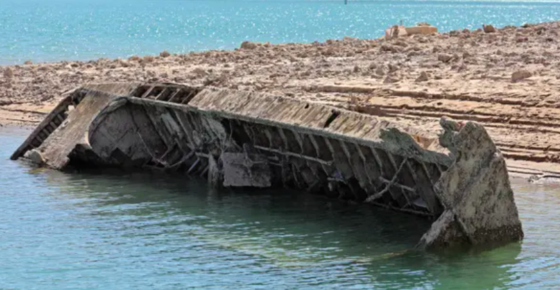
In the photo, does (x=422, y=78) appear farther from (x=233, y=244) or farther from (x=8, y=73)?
(x=8, y=73)

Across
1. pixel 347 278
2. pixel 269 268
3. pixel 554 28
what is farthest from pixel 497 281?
pixel 554 28

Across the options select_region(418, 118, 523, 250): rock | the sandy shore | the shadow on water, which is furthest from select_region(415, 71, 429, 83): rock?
select_region(418, 118, 523, 250): rock

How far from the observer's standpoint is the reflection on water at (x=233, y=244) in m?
12.6

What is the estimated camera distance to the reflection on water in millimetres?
12570

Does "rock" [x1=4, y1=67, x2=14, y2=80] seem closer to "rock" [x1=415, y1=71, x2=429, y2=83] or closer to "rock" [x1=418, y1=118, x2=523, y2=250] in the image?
"rock" [x1=415, y1=71, x2=429, y2=83]

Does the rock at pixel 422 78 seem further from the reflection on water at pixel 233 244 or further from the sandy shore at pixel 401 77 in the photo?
the reflection on water at pixel 233 244

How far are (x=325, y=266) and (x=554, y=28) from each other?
20.5 m

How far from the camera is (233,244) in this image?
14250 millimetres

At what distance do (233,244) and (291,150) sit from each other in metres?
3.22

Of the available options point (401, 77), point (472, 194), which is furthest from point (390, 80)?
point (472, 194)

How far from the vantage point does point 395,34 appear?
35.8m

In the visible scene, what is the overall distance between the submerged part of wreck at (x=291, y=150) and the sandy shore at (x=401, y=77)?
121 inches

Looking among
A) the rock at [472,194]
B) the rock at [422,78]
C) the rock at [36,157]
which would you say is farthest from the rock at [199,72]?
the rock at [472,194]

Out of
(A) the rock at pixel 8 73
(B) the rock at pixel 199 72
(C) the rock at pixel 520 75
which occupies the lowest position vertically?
A: (C) the rock at pixel 520 75
